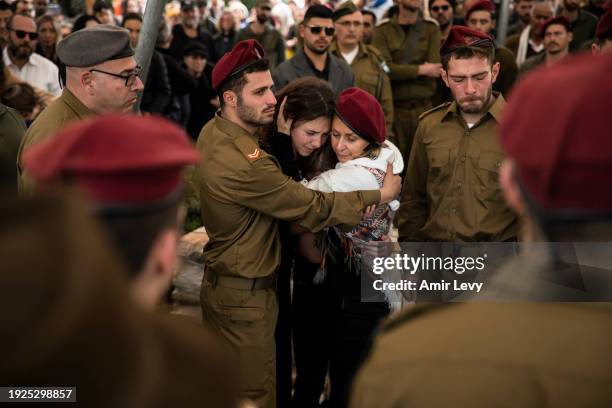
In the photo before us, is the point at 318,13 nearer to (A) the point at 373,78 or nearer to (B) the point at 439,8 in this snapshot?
(A) the point at 373,78

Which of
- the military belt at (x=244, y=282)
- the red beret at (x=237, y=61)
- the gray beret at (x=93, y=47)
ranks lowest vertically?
the military belt at (x=244, y=282)

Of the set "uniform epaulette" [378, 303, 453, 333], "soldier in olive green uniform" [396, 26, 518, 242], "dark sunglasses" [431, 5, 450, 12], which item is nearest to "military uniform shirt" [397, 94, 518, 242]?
"soldier in olive green uniform" [396, 26, 518, 242]

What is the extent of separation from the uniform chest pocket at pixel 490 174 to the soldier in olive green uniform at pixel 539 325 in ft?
7.46

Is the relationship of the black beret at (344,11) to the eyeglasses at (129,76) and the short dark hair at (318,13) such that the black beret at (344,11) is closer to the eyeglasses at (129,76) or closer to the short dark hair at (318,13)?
the short dark hair at (318,13)

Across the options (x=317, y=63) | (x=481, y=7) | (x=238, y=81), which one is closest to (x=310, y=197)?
(x=238, y=81)

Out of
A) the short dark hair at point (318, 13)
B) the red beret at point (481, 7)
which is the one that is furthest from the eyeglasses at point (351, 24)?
the red beret at point (481, 7)

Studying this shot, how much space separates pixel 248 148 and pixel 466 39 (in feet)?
4.06

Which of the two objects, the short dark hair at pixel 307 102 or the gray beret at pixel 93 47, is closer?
the gray beret at pixel 93 47

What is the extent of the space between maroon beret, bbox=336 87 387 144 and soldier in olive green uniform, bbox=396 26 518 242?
309mm

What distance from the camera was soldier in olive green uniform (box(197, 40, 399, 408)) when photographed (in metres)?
3.68

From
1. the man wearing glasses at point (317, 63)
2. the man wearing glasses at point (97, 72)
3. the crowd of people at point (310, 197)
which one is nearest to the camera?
the crowd of people at point (310, 197)

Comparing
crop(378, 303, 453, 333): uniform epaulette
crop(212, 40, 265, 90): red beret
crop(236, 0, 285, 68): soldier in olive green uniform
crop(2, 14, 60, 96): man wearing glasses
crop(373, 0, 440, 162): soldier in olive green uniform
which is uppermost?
crop(378, 303, 453, 333): uniform epaulette

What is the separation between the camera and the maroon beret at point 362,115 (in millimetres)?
3887

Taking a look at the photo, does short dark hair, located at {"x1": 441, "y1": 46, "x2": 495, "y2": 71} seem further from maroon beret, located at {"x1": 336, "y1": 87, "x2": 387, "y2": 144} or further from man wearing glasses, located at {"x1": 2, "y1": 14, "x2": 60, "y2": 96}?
man wearing glasses, located at {"x1": 2, "y1": 14, "x2": 60, "y2": 96}
